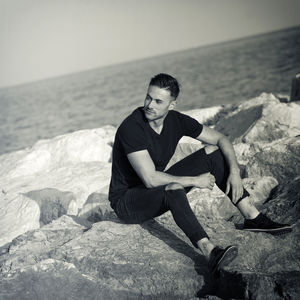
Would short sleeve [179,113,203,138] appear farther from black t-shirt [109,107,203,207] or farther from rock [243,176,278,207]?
rock [243,176,278,207]

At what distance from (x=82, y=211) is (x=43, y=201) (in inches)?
30.6

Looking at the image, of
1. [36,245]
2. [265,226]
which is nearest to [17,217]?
[36,245]

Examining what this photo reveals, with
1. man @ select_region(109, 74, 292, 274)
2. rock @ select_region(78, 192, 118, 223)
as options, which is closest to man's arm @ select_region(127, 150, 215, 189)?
man @ select_region(109, 74, 292, 274)

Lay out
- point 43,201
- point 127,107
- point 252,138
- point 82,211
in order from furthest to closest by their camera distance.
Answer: point 127,107 → point 252,138 → point 43,201 → point 82,211

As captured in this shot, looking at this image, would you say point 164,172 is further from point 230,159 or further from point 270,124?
point 270,124

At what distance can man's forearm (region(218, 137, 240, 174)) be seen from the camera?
3.29 metres

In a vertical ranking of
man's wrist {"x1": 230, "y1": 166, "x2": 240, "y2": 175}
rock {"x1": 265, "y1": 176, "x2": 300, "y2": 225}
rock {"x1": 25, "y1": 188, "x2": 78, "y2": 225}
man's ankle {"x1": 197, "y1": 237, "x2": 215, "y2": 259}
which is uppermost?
man's wrist {"x1": 230, "y1": 166, "x2": 240, "y2": 175}

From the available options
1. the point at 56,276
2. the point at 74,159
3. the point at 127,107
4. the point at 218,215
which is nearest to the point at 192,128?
the point at 218,215

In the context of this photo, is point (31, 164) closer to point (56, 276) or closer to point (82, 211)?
point (82, 211)

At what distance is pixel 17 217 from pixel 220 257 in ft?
10.5

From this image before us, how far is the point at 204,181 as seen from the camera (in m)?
3.10

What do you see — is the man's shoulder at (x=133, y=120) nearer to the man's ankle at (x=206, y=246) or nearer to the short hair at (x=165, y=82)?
the short hair at (x=165, y=82)

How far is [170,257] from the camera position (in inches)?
115

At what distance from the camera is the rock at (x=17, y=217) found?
451 cm
